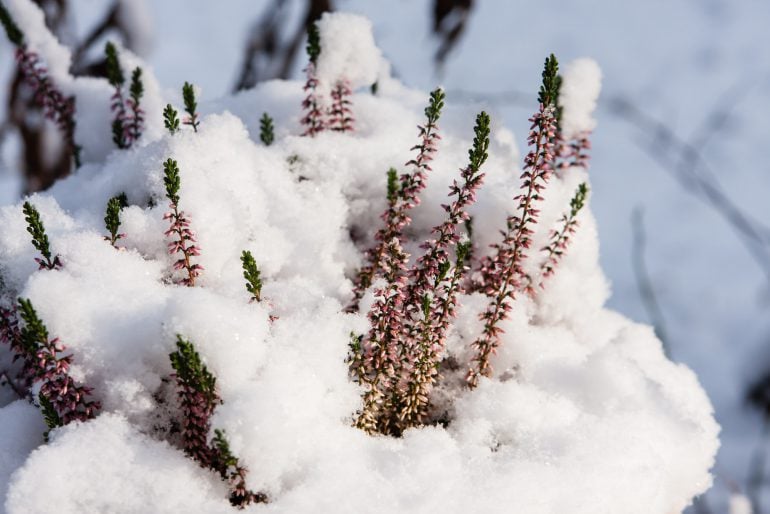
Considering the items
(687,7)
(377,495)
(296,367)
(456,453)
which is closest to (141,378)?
(296,367)

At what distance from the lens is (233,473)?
3.04 ft

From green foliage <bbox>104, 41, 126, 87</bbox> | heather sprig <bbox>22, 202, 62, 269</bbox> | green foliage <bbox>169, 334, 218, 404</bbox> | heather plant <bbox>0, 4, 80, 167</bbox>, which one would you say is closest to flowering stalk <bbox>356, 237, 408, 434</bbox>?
green foliage <bbox>169, 334, 218, 404</bbox>

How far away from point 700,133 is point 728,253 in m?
1.27

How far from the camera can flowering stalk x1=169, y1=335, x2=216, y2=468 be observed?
0.90m

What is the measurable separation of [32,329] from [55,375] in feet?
0.29

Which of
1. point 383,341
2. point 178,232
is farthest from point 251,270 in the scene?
point 383,341

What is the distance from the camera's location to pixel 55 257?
1.07 meters

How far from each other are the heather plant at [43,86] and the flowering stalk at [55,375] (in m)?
0.96

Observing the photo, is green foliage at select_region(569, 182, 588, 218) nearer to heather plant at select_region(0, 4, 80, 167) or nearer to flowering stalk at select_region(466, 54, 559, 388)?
flowering stalk at select_region(466, 54, 559, 388)

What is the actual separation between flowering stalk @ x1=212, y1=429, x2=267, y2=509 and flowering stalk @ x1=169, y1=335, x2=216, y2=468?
0.03 meters

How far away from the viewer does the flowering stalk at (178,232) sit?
104cm

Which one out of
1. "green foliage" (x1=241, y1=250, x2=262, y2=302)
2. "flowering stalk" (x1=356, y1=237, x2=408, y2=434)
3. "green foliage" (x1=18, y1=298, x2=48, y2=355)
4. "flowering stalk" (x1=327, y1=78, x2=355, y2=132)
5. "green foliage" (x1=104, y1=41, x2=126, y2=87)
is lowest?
"flowering stalk" (x1=356, y1=237, x2=408, y2=434)

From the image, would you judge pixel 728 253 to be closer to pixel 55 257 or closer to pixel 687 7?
pixel 687 7

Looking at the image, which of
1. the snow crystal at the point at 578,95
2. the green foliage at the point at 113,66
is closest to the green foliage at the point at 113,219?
the green foliage at the point at 113,66
